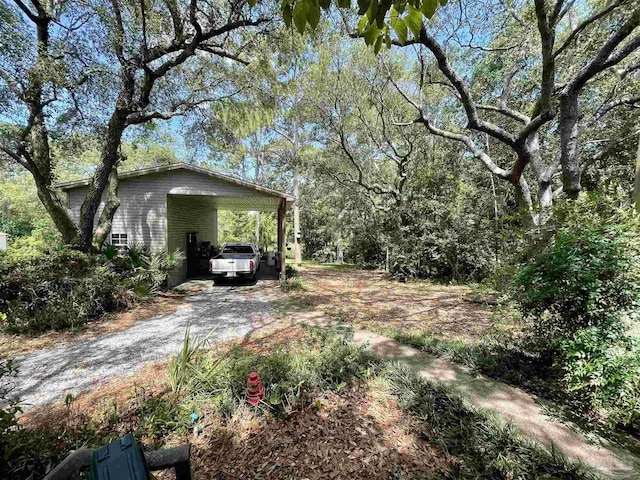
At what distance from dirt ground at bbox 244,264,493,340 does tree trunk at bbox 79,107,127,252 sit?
199 inches

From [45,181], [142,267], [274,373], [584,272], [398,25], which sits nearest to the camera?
[398,25]

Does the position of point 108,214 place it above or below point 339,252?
above

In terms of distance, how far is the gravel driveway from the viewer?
12.3 ft

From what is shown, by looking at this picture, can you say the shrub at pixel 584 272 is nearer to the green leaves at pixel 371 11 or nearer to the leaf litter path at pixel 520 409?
the leaf litter path at pixel 520 409

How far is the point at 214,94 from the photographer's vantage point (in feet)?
33.8

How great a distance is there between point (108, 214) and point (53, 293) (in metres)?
3.39

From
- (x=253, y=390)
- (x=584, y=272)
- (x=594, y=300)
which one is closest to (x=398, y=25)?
(x=584, y=272)

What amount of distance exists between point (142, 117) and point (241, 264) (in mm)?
5812

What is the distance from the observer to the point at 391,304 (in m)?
8.17

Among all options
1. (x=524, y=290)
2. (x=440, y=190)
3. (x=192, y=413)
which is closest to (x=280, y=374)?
(x=192, y=413)

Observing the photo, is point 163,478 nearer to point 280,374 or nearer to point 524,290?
point 280,374

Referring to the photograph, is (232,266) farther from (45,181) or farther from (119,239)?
→ (45,181)

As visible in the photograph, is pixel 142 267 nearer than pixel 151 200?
Yes

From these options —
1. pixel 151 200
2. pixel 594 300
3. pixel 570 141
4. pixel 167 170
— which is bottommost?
pixel 594 300
